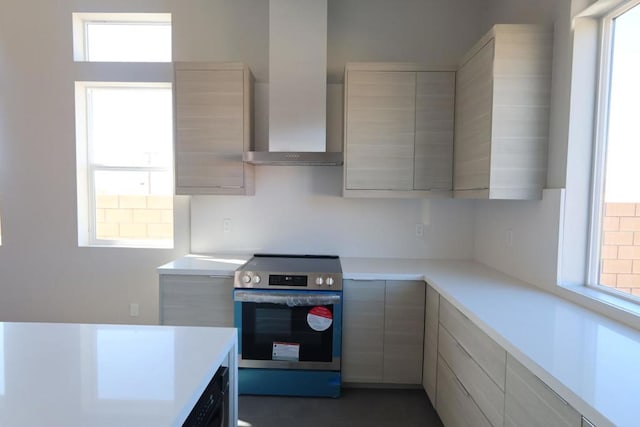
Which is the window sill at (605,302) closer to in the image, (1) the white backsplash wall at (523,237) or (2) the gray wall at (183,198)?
(1) the white backsplash wall at (523,237)

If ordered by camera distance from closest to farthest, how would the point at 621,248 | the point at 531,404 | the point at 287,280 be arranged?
the point at 531,404 < the point at 621,248 < the point at 287,280

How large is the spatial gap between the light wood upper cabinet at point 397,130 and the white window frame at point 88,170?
1.60m

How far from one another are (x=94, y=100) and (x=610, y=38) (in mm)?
3693

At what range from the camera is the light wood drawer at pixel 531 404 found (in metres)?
0.97

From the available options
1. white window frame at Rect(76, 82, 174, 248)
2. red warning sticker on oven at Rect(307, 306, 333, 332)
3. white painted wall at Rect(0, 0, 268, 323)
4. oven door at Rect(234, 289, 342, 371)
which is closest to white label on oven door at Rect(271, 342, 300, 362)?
oven door at Rect(234, 289, 342, 371)

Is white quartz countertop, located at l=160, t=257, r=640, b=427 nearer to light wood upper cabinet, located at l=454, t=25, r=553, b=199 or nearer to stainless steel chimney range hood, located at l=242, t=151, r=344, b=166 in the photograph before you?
light wood upper cabinet, located at l=454, t=25, r=553, b=199

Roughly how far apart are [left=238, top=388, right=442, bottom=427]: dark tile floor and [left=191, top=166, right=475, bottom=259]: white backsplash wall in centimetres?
107

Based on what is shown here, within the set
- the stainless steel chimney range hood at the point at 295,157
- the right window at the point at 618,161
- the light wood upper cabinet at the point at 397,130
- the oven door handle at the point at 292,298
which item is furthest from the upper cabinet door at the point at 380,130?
the right window at the point at 618,161

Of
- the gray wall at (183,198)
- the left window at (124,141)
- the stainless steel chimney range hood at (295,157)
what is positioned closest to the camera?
the stainless steel chimney range hood at (295,157)

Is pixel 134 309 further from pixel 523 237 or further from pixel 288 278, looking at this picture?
pixel 523 237

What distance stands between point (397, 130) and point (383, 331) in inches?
56.9

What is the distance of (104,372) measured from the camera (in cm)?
93

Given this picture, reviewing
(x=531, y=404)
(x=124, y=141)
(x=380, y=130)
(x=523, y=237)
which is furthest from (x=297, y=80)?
(x=531, y=404)

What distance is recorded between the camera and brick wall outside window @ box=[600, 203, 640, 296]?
1536mm
